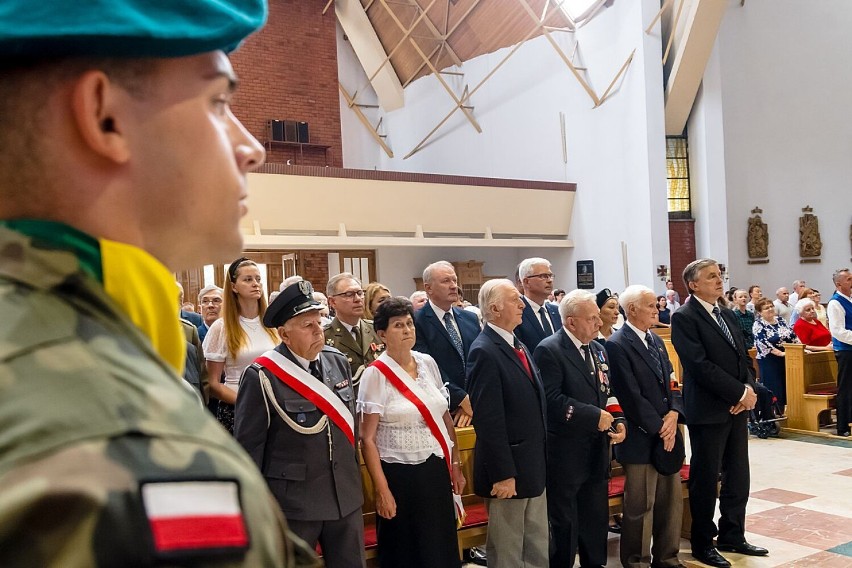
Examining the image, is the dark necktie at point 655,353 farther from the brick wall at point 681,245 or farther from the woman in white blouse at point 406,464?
the brick wall at point 681,245

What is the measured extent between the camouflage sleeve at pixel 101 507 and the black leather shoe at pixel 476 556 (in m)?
4.55

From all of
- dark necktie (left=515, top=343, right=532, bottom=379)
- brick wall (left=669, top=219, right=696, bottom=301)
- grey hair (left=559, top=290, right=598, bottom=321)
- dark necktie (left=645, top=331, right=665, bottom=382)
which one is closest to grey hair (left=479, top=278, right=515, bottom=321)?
dark necktie (left=515, top=343, right=532, bottom=379)

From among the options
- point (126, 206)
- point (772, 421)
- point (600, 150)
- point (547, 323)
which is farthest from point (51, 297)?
point (600, 150)

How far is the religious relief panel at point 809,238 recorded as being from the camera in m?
15.4

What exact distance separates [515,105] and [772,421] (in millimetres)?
8984

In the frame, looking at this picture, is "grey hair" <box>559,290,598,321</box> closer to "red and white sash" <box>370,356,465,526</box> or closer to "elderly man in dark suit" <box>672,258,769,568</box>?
"elderly man in dark suit" <box>672,258,769,568</box>

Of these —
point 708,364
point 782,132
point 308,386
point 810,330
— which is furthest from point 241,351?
point 782,132

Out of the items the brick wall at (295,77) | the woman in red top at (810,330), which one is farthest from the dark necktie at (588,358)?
the brick wall at (295,77)

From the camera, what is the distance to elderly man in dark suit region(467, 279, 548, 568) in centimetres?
390

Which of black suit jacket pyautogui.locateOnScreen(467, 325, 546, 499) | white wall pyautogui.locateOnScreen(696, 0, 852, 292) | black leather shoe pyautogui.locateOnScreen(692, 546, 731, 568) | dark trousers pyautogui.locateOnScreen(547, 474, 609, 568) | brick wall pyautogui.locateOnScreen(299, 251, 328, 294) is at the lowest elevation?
black leather shoe pyautogui.locateOnScreen(692, 546, 731, 568)

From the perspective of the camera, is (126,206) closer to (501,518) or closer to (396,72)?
(501,518)

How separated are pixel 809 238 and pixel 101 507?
16.9 m

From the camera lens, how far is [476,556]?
478 centimetres

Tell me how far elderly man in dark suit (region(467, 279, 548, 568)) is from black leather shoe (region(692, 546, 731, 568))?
4.16 feet
